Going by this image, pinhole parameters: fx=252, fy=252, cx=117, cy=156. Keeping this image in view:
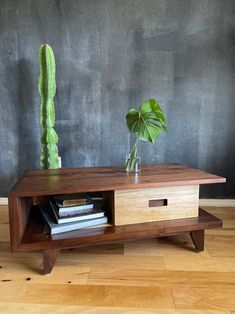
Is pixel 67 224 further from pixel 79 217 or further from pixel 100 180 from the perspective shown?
pixel 100 180

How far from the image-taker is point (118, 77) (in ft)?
5.89

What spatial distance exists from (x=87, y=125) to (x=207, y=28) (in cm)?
107

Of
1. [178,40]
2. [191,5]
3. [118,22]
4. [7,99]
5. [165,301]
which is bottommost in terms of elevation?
[165,301]

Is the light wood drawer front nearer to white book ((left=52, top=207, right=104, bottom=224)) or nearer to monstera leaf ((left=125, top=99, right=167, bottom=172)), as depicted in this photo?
white book ((left=52, top=207, right=104, bottom=224))

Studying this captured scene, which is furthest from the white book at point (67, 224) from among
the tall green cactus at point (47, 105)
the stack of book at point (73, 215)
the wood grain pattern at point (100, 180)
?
the tall green cactus at point (47, 105)

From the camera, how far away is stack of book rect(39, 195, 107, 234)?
1.08 m

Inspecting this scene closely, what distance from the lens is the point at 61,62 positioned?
1.77 m

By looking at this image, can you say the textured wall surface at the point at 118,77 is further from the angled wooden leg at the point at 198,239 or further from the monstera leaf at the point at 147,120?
the angled wooden leg at the point at 198,239

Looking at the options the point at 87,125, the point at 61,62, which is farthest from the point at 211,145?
the point at 61,62

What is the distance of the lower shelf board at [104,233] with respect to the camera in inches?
39.5

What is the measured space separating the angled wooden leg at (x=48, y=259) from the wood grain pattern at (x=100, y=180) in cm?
25

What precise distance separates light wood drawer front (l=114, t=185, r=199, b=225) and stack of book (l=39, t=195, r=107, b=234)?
0.32 feet

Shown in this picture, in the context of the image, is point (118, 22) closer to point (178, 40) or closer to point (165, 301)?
point (178, 40)

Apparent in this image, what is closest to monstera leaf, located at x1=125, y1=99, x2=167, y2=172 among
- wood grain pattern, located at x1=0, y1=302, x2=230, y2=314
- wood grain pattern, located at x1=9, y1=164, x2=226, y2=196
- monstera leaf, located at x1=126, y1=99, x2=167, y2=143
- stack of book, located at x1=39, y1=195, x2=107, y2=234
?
monstera leaf, located at x1=126, y1=99, x2=167, y2=143
